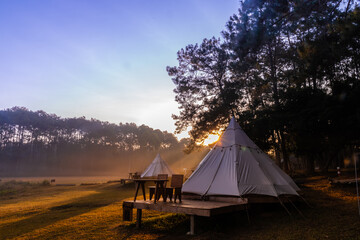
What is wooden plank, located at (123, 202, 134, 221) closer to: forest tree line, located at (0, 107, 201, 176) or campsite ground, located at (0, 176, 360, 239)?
campsite ground, located at (0, 176, 360, 239)

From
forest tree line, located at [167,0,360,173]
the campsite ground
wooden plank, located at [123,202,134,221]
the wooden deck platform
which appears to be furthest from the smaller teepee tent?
the wooden deck platform

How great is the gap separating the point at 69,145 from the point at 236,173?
6203cm

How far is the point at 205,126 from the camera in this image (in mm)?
20766

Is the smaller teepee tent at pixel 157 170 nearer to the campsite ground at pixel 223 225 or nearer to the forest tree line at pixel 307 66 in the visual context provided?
the forest tree line at pixel 307 66

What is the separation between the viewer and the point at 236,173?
7418 millimetres

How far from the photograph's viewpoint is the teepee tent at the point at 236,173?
714cm

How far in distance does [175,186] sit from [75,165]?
5983cm

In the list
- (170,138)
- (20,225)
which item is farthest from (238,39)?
(170,138)

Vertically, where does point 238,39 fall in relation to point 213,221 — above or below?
above

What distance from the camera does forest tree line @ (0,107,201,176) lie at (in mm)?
53934

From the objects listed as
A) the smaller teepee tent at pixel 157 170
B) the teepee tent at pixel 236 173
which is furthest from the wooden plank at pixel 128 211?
the smaller teepee tent at pixel 157 170

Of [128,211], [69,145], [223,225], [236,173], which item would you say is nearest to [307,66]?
[236,173]

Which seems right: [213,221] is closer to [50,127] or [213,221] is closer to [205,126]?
[205,126]

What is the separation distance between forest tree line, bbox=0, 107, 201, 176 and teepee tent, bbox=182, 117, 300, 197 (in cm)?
5184
